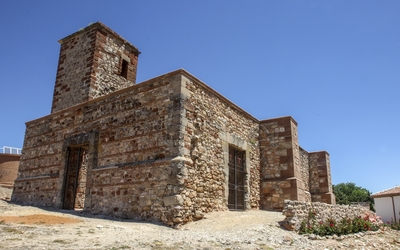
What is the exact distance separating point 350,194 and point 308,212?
36.5m

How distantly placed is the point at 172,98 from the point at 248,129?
4778mm

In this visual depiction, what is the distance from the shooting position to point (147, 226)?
26.3ft

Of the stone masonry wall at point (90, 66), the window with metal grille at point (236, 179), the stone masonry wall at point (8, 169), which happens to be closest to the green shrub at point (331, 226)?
the window with metal grille at point (236, 179)

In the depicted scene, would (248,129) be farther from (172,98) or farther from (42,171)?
(42,171)

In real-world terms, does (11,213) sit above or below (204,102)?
below

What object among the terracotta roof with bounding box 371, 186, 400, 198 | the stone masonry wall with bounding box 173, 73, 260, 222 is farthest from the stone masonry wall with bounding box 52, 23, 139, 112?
the terracotta roof with bounding box 371, 186, 400, 198

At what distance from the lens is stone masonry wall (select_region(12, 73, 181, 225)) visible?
9.05 m

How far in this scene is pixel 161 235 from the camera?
6859 mm

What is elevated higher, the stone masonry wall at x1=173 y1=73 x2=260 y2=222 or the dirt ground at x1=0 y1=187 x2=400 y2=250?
the stone masonry wall at x1=173 y1=73 x2=260 y2=222

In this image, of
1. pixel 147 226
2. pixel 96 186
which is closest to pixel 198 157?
pixel 147 226

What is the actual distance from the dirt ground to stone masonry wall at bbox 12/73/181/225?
0.79 m

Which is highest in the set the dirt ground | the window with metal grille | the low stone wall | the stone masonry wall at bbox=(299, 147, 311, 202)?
the stone masonry wall at bbox=(299, 147, 311, 202)

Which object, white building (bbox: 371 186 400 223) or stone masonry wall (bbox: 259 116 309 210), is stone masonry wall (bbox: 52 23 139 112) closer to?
stone masonry wall (bbox: 259 116 309 210)

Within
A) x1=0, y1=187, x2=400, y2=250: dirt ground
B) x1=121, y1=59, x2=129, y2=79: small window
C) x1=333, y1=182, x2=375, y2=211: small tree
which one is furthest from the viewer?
x1=333, y1=182, x2=375, y2=211: small tree
